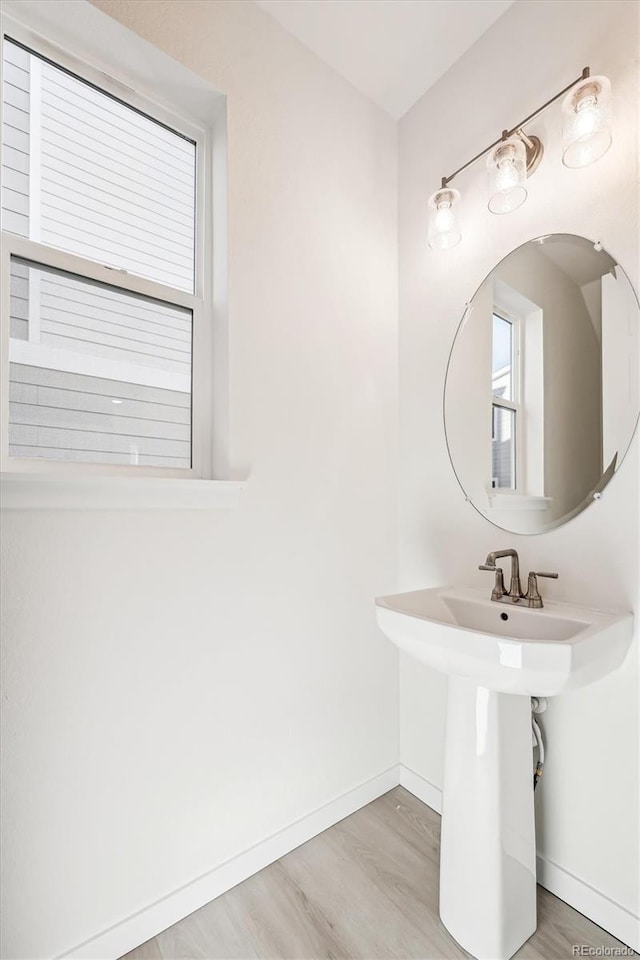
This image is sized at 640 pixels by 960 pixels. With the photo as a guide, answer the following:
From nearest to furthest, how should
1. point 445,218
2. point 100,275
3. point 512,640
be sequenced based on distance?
point 512,640 < point 100,275 < point 445,218

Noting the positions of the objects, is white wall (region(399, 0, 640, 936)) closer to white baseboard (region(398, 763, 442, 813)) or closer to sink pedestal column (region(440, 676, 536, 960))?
white baseboard (region(398, 763, 442, 813))

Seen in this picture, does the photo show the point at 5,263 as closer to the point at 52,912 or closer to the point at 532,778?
A: the point at 52,912

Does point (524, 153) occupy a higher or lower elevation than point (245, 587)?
higher

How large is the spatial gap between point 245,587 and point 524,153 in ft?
4.78

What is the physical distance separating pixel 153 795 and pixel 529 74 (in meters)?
2.27

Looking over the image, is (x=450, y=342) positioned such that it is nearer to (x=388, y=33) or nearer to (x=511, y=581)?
(x=511, y=581)

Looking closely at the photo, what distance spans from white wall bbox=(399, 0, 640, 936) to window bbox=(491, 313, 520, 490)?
17 cm

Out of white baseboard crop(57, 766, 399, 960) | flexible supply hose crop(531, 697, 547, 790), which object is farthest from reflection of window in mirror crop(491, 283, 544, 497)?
white baseboard crop(57, 766, 399, 960)

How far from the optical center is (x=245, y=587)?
144cm

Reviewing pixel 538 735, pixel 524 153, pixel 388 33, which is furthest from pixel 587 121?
pixel 538 735

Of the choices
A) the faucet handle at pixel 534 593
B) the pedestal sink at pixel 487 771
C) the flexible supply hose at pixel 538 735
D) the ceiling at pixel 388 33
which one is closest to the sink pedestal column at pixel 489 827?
the pedestal sink at pixel 487 771

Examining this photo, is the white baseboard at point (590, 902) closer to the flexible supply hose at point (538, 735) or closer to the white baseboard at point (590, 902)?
the white baseboard at point (590, 902)

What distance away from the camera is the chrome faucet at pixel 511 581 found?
1.34m

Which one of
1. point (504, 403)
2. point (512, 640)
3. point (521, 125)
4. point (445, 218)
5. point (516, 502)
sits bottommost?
point (512, 640)
